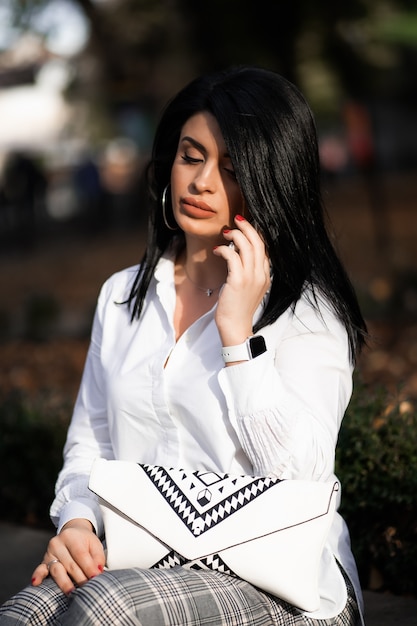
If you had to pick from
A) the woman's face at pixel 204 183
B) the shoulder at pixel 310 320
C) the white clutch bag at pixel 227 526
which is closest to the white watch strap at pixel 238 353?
the shoulder at pixel 310 320

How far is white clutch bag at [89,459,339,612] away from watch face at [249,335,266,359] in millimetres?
286

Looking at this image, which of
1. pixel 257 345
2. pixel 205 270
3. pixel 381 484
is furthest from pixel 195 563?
pixel 381 484

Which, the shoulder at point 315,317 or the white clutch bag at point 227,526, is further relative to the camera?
the shoulder at point 315,317

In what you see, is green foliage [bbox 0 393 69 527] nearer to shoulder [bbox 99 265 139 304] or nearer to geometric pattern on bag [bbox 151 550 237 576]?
shoulder [bbox 99 265 139 304]

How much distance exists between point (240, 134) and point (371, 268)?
828 centimetres

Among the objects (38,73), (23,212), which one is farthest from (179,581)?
(23,212)

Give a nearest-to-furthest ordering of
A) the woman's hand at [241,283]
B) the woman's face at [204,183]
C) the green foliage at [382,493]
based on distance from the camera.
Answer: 1. the woman's hand at [241,283]
2. the woman's face at [204,183]
3. the green foliage at [382,493]

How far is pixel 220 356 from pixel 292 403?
0.91 ft

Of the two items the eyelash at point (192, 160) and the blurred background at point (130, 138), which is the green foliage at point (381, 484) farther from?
the eyelash at point (192, 160)

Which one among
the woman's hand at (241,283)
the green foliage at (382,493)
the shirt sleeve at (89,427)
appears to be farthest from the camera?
the green foliage at (382,493)

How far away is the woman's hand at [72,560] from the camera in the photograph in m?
2.07

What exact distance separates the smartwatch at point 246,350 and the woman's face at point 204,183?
0.41 meters

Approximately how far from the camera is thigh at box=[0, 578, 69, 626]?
1987 mm

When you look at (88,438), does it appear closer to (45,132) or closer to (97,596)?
(97,596)
